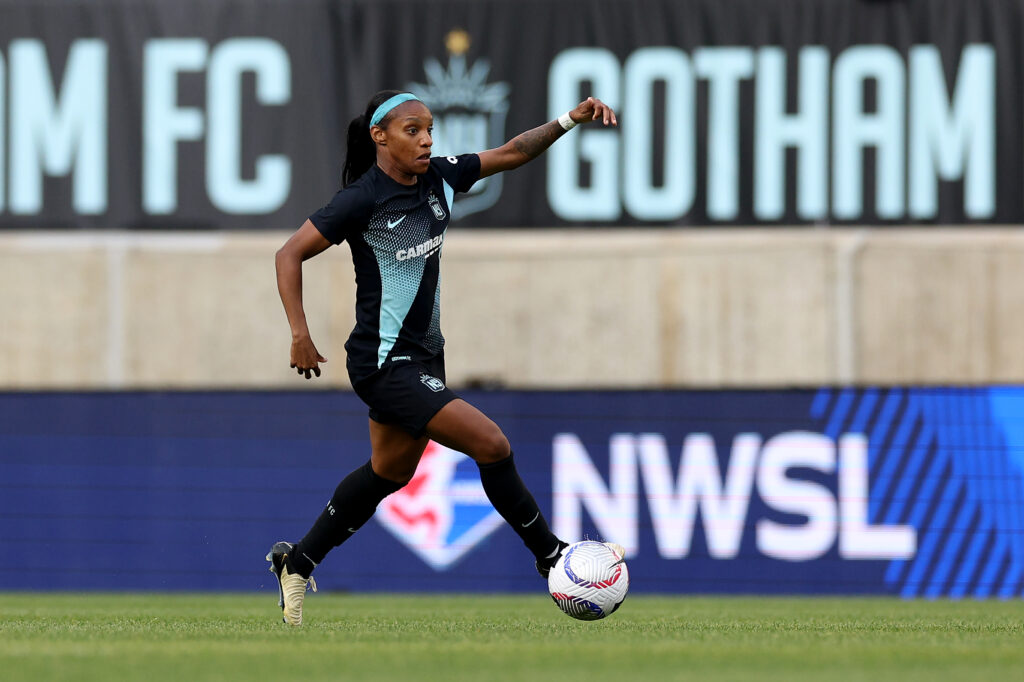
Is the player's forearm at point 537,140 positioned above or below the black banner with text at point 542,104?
below

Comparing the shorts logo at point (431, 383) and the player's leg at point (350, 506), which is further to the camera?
the player's leg at point (350, 506)

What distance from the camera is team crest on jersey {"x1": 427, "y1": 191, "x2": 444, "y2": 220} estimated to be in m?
5.80

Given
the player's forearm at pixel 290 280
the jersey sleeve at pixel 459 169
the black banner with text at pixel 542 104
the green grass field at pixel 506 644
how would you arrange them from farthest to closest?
the black banner with text at pixel 542 104 < the jersey sleeve at pixel 459 169 < the player's forearm at pixel 290 280 < the green grass field at pixel 506 644

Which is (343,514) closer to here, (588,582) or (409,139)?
(588,582)

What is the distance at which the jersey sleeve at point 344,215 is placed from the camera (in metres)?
5.57

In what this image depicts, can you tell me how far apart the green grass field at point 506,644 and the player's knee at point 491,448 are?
0.57 metres

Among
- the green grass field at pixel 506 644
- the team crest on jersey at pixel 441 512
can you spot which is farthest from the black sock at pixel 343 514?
the team crest on jersey at pixel 441 512

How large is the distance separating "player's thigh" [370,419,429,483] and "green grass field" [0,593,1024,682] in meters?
0.54

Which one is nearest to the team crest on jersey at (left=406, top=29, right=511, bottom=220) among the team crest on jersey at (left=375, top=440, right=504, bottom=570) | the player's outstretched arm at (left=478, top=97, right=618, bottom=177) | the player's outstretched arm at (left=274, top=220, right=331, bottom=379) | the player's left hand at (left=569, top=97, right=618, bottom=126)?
the team crest on jersey at (left=375, top=440, right=504, bottom=570)

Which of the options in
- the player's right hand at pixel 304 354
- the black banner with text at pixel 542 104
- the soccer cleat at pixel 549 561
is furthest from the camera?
the black banner with text at pixel 542 104

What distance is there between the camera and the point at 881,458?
9672 millimetres

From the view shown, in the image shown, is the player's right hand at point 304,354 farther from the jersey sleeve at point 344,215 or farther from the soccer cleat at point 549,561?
the soccer cleat at point 549,561

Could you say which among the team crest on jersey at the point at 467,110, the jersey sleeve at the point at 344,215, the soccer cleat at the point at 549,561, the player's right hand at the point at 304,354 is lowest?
the soccer cleat at the point at 549,561

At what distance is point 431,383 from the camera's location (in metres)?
5.64
